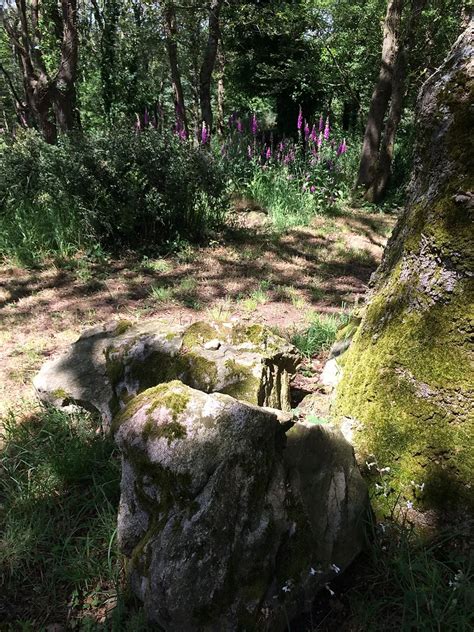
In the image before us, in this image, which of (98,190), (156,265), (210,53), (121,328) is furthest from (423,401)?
(210,53)

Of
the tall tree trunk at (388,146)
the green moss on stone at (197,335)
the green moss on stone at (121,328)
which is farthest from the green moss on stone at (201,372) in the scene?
the tall tree trunk at (388,146)

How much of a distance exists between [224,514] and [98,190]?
4988mm

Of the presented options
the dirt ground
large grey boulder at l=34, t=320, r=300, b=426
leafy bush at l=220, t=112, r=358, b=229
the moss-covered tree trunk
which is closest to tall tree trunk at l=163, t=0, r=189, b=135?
leafy bush at l=220, t=112, r=358, b=229

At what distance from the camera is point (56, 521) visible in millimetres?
2201

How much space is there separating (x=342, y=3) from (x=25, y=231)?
1288cm

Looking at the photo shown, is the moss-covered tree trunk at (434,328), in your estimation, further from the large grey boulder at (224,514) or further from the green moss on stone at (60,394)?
the green moss on stone at (60,394)

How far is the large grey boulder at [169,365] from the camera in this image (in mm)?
2350

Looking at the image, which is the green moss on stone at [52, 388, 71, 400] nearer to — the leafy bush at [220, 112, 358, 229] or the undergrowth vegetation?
the undergrowth vegetation

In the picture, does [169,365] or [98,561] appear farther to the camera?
[169,365]

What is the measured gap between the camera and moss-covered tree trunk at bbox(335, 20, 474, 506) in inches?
71.1

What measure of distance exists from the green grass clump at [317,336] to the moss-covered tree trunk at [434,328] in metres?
1.42

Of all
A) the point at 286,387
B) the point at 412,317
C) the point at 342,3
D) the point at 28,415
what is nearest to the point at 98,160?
the point at 28,415

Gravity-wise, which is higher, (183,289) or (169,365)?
(169,365)

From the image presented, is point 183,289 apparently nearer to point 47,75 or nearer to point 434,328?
point 434,328
